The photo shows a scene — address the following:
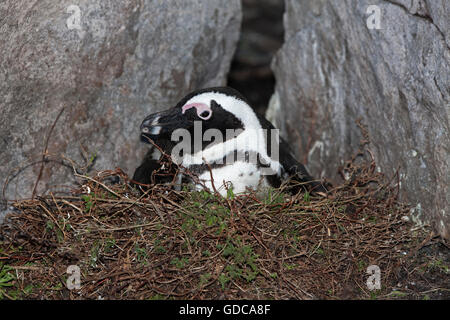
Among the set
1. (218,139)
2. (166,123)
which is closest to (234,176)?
(218,139)

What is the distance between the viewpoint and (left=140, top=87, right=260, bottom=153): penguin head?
3.43 metres

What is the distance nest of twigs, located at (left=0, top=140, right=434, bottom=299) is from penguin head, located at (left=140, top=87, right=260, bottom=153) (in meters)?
0.33

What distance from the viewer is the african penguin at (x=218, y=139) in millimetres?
3449

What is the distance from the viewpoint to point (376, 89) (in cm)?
375

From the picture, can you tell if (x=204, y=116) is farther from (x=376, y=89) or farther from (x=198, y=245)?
(x=376, y=89)

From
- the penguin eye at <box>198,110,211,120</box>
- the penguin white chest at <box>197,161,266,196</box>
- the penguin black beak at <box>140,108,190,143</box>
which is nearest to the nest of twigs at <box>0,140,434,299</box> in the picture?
the penguin white chest at <box>197,161,266,196</box>

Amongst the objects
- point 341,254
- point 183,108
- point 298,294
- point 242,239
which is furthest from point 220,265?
point 183,108

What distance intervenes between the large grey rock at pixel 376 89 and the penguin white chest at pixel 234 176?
86 centimetres

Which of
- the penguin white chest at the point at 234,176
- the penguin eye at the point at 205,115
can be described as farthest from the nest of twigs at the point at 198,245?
the penguin eye at the point at 205,115

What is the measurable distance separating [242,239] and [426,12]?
1495mm

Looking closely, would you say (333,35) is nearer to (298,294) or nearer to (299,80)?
(299,80)

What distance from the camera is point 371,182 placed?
3.90 m

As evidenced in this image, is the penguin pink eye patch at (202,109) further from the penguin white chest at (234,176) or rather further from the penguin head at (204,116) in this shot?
the penguin white chest at (234,176)

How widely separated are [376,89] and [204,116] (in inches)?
42.8
